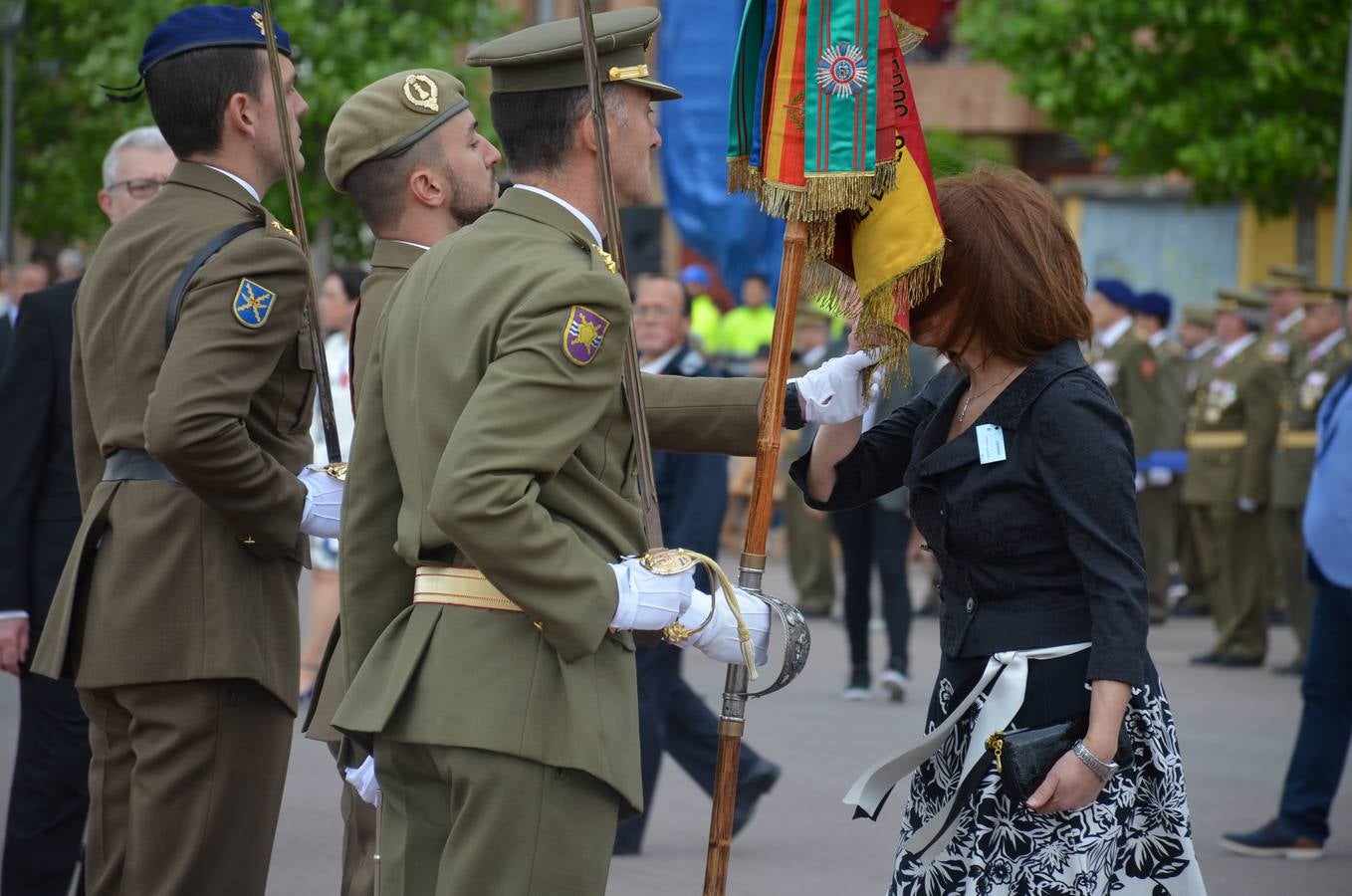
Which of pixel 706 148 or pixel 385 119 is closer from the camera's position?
pixel 385 119

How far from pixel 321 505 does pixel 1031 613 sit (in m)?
1.48

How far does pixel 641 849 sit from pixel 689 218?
446 inches

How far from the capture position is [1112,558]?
3123mm

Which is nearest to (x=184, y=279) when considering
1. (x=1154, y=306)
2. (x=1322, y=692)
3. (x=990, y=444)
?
(x=990, y=444)

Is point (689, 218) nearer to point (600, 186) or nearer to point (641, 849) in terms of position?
point (641, 849)

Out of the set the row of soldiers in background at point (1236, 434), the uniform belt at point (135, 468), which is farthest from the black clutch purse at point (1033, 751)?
the row of soldiers in background at point (1236, 434)

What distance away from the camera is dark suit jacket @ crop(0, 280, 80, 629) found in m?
4.65

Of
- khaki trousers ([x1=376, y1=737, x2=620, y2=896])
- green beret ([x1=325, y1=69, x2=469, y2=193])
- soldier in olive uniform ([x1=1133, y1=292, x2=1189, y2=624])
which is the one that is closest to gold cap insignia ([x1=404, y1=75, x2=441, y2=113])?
green beret ([x1=325, y1=69, x2=469, y2=193])

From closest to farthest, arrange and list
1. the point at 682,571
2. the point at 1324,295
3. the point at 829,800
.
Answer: the point at 682,571
the point at 829,800
the point at 1324,295

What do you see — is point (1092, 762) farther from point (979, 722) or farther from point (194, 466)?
point (194, 466)

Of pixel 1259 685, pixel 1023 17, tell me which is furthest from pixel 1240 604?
pixel 1023 17

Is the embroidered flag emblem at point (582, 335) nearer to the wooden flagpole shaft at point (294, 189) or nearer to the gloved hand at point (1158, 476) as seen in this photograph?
the wooden flagpole shaft at point (294, 189)

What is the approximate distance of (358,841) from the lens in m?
4.23

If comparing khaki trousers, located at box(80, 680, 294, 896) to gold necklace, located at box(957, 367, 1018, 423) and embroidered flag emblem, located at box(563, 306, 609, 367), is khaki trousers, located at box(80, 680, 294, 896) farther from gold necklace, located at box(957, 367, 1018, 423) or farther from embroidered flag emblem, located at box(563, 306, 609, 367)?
gold necklace, located at box(957, 367, 1018, 423)
